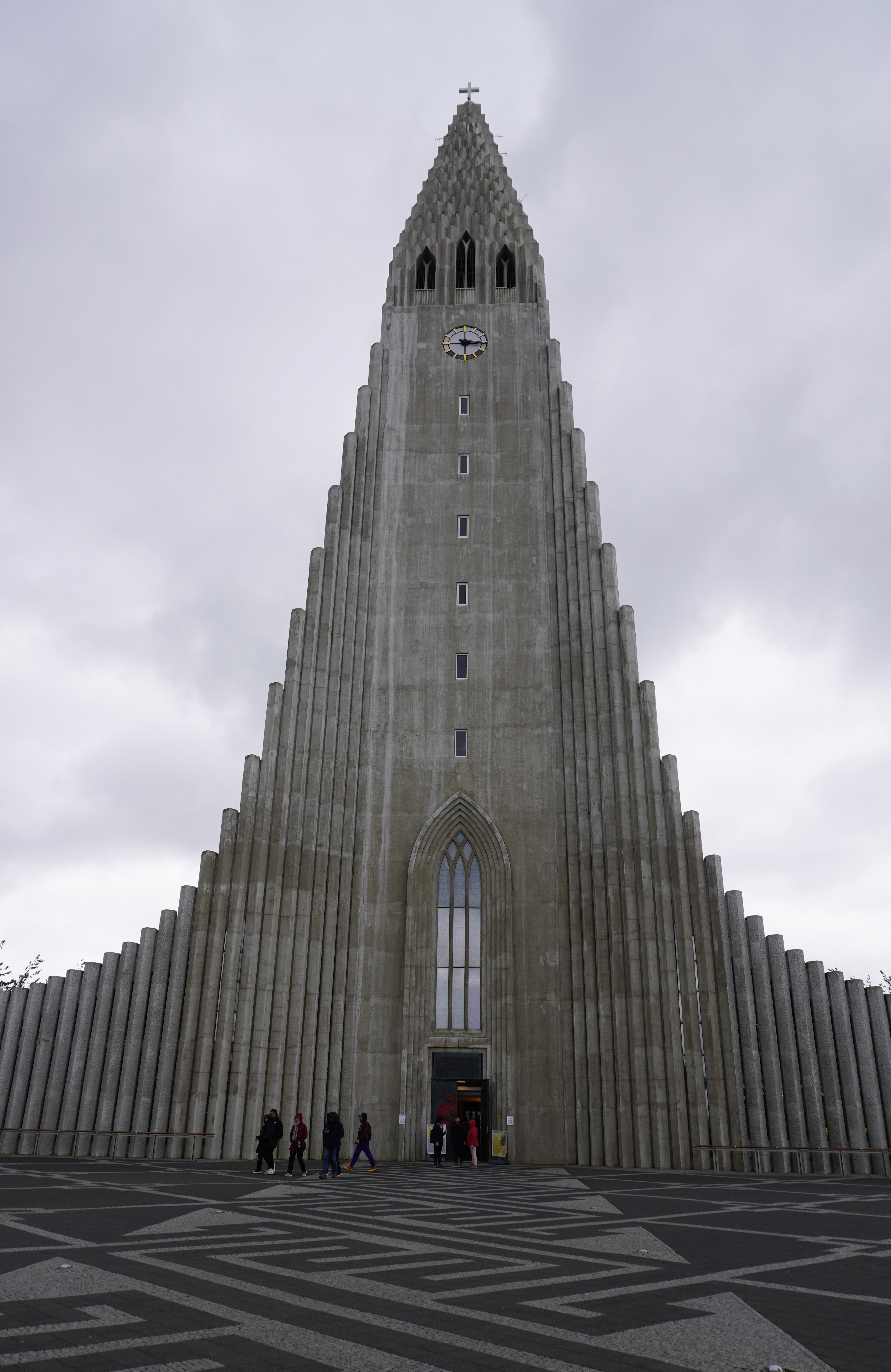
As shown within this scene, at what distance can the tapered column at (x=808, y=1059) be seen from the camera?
2675 centimetres

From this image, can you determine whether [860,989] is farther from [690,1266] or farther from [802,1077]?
[690,1266]

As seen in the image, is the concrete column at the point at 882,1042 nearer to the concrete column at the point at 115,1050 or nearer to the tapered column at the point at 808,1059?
the tapered column at the point at 808,1059

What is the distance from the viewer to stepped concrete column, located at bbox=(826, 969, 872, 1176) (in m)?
26.7

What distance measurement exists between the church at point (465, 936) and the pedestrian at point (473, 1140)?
4.38 ft

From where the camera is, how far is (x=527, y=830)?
32.3 metres

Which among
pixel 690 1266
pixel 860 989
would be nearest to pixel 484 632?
pixel 860 989

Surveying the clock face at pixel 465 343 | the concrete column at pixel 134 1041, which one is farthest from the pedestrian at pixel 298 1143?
the clock face at pixel 465 343

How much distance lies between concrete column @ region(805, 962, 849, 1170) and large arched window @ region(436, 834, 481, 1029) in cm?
1050

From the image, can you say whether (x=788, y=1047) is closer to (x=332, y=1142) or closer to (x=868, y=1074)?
(x=868, y=1074)

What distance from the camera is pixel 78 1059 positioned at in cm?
2947

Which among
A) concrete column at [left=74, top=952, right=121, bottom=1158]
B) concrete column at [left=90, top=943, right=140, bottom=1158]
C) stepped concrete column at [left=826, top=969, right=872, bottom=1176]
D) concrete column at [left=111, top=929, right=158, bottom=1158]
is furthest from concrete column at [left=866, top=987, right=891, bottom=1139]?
concrete column at [left=74, top=952, right=121, bottom=1158]

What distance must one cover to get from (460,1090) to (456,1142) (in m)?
1.96

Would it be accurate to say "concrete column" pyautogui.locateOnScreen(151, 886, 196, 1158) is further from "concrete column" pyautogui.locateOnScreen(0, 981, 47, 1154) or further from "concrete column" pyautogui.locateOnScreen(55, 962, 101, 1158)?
"concrete column" pyautogui.locateOnScreen(0, 981, 47, 1154)

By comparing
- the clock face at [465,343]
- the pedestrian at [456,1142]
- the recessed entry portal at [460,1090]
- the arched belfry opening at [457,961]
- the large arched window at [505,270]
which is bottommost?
the pedestrian at [456,1142]
